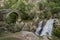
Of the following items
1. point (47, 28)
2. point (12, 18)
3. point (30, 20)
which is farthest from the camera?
point (12, 18)

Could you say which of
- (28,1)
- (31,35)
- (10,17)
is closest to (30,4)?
(28,1)

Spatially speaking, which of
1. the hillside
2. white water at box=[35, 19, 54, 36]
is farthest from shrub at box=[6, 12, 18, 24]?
white water at box=[35, 19, 54, 36]

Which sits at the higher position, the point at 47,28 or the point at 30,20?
the point at 30,20

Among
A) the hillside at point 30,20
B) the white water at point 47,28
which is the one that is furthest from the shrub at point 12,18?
the white water at point 47,28

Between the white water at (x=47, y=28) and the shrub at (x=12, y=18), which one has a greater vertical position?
the shrub at (x=12, y=18)

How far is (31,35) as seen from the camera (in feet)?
96.6

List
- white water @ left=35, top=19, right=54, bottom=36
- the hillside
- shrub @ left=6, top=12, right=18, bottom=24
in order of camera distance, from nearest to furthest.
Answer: the hillside < white water @ left=35, top=19, right=54, bottom=36 < shrub @ left=6, top=12, right=18, bottom=24

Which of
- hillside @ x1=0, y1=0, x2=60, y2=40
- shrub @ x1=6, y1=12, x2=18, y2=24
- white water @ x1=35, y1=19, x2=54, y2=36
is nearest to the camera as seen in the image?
hillside @ x1=0, y1=0, x2=60, y2=40

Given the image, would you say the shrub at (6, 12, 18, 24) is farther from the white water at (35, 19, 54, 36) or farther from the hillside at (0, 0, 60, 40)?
the white water at (35, 19, 54, 36)

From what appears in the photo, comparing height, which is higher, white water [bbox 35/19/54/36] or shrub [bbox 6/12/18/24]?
shrub [bbox 6/12/18/24]

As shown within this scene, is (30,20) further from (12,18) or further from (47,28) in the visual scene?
(47,28)

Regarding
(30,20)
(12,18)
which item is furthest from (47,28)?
(12,18)

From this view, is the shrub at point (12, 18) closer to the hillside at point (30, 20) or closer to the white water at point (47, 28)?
the hillside at point (30, 20)

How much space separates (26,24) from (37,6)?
3914 millimetres
